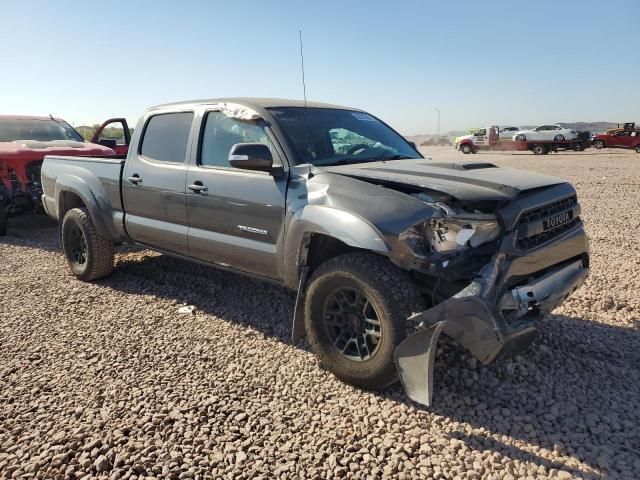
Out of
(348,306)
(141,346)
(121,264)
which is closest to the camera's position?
(348,306)

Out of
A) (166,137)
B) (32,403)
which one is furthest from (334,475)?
(166,137)

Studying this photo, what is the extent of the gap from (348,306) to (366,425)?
742 millimetres

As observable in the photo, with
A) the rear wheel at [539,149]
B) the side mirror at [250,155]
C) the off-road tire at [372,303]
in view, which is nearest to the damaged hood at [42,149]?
the side mirror at [250,155]

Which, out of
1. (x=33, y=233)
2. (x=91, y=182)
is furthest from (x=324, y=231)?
(x=33, y=233)

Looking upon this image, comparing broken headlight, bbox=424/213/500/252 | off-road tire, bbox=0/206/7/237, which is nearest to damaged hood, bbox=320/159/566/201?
broken headlight, bbox=424/213/500/252

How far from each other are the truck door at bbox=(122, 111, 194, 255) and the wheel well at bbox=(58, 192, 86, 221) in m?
1.15

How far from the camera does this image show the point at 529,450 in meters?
2.59

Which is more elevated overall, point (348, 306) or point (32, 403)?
point (348, 306)

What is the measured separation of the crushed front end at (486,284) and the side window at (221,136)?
1805mm

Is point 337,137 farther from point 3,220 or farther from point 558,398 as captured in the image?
point 3,220

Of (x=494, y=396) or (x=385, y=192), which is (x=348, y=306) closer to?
(x=385, y=192)

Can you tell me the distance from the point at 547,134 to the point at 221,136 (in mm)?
29958

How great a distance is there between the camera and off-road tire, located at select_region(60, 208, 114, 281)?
524 centimetres

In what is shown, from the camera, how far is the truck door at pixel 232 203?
141 inches
